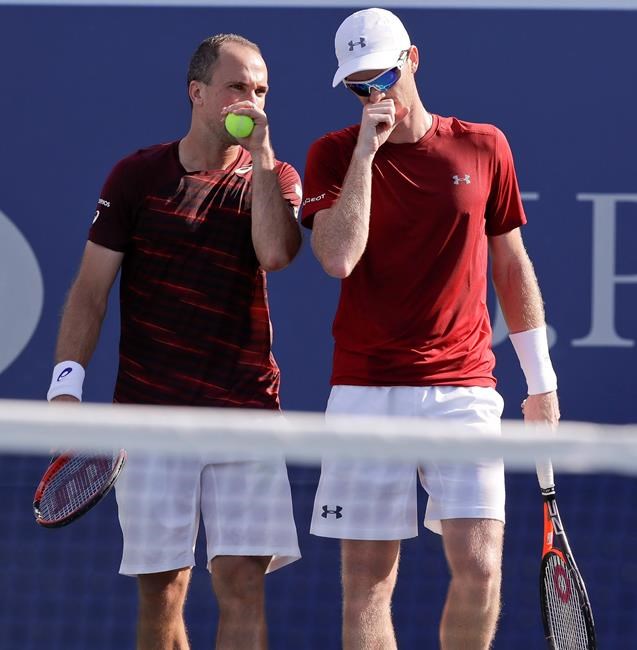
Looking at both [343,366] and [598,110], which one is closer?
[343,366]

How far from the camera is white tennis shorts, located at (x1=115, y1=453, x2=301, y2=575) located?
357 cm

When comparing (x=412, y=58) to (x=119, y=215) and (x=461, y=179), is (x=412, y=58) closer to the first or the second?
(x=461, y=179)

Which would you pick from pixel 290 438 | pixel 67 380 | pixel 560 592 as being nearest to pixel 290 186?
pixel 67 380

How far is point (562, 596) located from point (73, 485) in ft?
4.08

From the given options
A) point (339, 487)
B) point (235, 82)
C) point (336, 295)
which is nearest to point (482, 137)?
point (235, 82)

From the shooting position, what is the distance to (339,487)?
11.5 ft

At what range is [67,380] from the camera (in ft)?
11.9

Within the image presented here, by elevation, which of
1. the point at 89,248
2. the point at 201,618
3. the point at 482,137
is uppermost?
the point at 482,137

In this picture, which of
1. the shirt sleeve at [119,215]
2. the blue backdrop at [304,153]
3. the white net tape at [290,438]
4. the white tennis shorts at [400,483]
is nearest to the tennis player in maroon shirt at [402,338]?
the white tennis shorts at [400,483]

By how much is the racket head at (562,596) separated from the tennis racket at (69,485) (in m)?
1.09

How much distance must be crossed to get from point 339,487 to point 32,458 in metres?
1.59

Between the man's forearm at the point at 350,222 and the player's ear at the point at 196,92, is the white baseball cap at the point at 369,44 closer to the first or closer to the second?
the man's forearm at the point at 350,222

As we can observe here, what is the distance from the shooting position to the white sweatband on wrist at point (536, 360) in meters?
3.69

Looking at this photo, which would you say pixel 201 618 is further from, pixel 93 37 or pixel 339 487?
pixel 93 37
